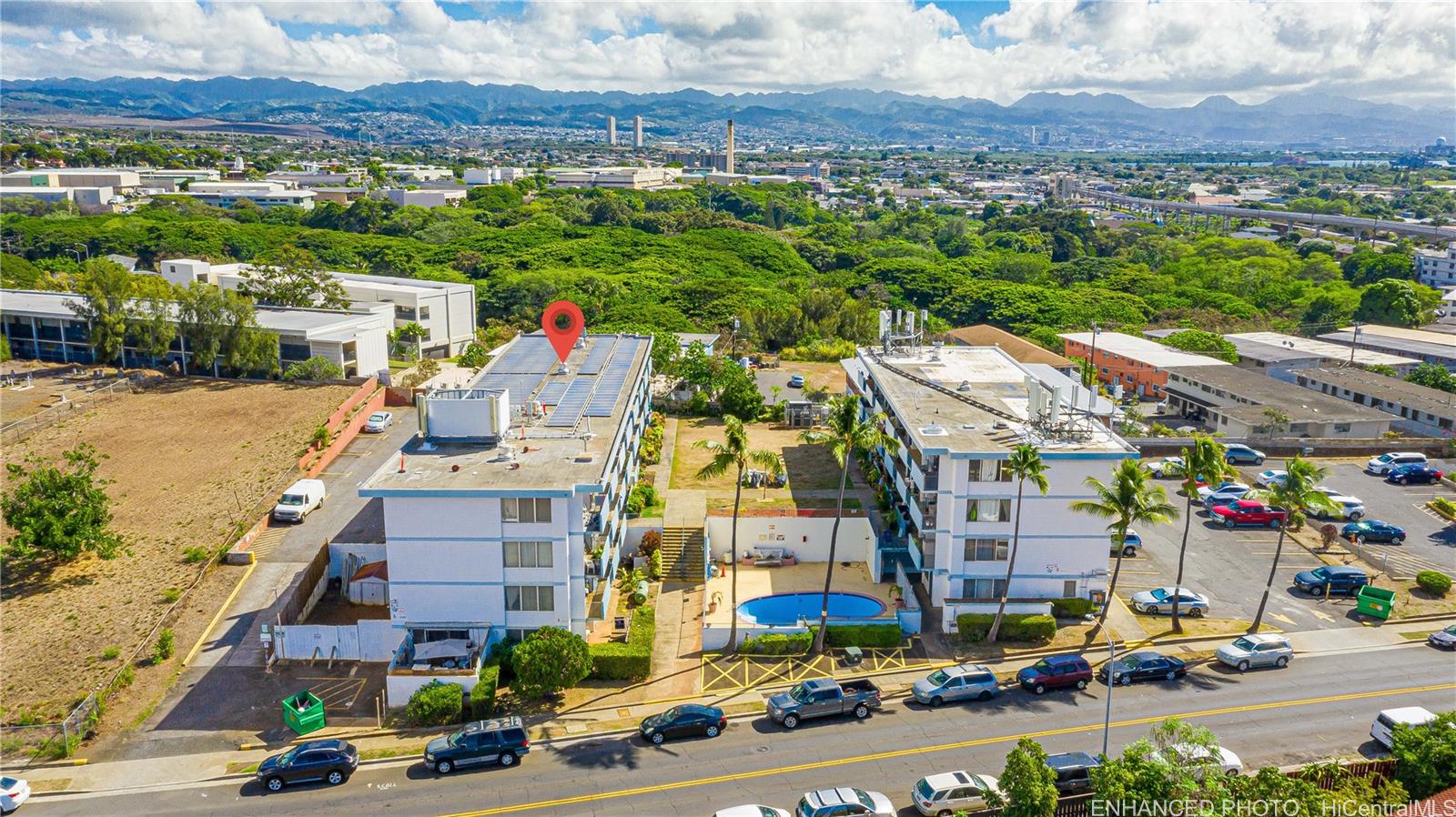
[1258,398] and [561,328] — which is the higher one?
[561,328]

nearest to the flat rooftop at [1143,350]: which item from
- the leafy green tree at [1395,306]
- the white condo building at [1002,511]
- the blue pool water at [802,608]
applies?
the leafy green tree at [1395,306]

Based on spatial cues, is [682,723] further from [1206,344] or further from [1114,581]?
[1206,344]

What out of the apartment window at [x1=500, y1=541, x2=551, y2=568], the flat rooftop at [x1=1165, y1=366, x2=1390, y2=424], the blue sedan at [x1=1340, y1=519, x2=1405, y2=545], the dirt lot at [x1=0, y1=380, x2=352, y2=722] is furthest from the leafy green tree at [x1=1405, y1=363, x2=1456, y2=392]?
the dirt lot at [x1=0, y1=380, x2=352, y2=722]

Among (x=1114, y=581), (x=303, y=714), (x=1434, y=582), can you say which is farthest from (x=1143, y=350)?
(x=303, y=714)

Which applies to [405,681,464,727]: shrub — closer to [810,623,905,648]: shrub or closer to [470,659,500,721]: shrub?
[470,659,500,721]: shrub

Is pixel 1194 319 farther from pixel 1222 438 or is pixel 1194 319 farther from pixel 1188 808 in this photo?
pixel 1188 808

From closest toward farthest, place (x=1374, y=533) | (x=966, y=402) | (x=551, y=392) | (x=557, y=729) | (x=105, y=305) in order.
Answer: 1. (x=557, y=729)
2. (x=966, y=402)
3. (x=551, y=392)
4. (x=1374, y=533)
5. (x=105, y=305)
